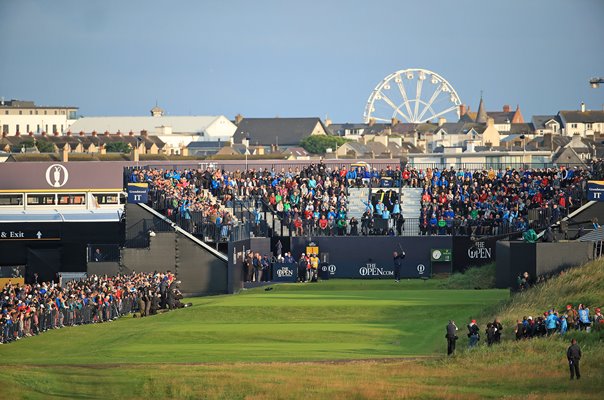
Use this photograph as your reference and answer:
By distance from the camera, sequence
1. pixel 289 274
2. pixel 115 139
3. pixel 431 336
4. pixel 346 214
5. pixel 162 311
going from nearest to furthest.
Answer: pixel 431 336 < pixel 162 311 < pixel 289 274 < pixel 346 214 < pixel 115 139

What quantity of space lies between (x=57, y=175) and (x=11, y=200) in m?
2.72

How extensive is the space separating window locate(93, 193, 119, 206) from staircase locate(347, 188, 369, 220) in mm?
12221

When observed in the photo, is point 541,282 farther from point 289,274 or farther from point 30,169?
point 30,169

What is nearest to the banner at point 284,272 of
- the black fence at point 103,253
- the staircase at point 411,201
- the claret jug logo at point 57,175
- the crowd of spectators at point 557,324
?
the black fence at point 103,253

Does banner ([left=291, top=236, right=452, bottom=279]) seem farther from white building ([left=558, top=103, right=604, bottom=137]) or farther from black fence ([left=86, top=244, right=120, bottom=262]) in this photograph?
white building ([left=558, top=103, right=604, bottom=137])

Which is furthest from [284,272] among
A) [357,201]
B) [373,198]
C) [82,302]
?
[82,302]

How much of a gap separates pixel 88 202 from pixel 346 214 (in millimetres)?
13383

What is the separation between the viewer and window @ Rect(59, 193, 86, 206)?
224ft

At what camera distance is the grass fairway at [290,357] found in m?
36.4

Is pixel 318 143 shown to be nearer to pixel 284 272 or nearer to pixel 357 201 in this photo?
pixel 357 201

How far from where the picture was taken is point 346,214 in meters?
66.9

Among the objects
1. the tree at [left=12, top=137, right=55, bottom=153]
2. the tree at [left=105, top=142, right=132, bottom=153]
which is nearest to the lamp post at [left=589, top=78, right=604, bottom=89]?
the tree at [left=12, top=137, right=55, bottom=153]

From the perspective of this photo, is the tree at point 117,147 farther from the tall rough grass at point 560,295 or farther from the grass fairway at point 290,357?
the tall rough grass at point 560,295

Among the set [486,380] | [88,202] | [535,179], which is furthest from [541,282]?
[88,202]
